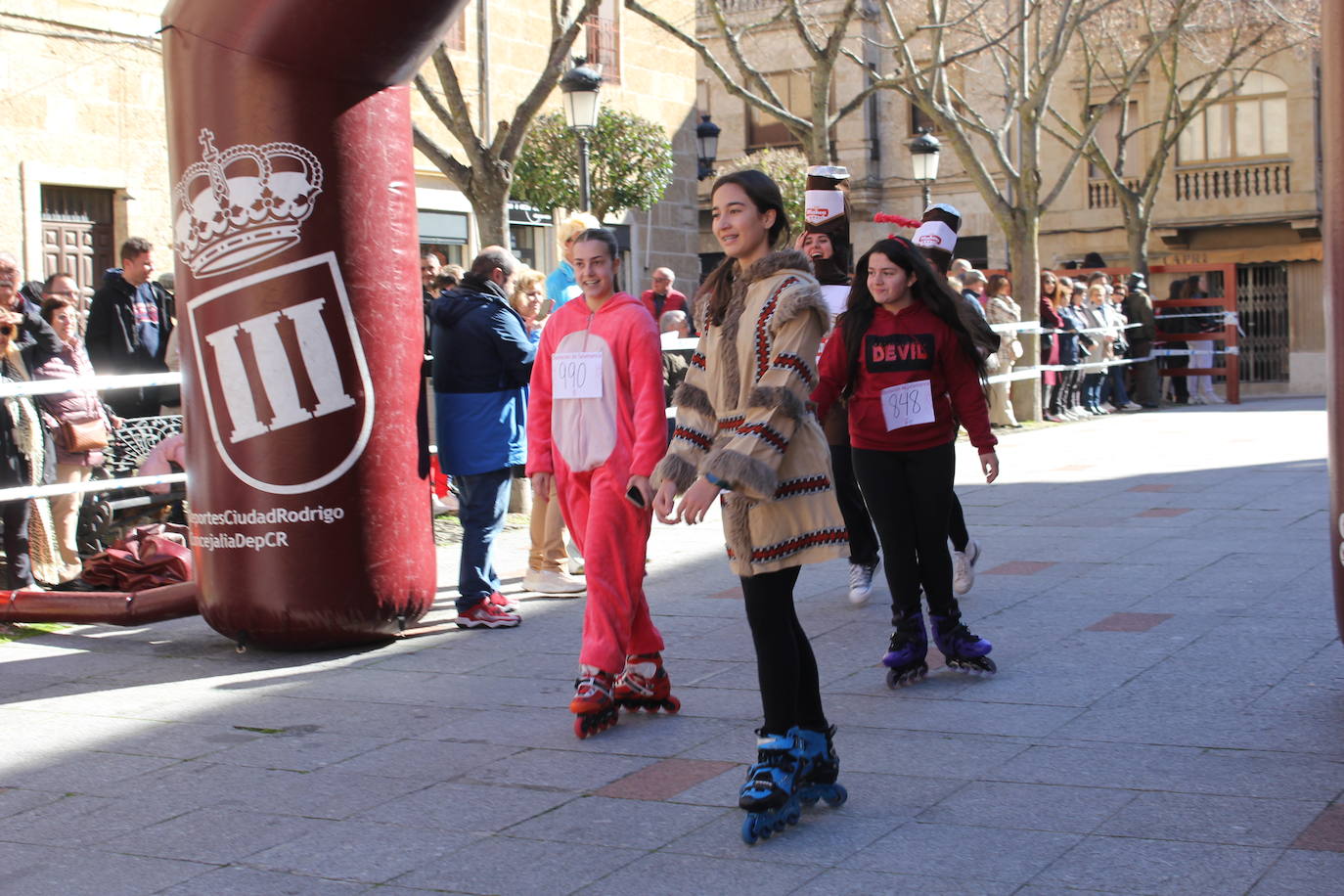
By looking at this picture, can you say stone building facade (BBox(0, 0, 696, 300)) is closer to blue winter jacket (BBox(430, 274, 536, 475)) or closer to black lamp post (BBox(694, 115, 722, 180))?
blue winter jacket (BBox(430, 274, 536, 475))

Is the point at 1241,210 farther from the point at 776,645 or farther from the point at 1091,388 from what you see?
the point at 776,645

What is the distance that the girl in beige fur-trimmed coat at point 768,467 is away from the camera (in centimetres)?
454

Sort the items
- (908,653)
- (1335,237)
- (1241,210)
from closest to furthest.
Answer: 1. (1335,237)
2. (908,653)
3. (1241,210)

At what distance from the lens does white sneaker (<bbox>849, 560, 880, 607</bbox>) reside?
8047 mm

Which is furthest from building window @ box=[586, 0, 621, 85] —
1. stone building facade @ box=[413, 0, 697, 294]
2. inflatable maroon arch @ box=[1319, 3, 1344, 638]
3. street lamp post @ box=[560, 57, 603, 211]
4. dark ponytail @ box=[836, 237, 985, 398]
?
inflatable maroon arch @ box=[1319, 3, 1344, 638]

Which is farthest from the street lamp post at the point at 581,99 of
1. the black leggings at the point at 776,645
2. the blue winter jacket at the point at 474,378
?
the black leggings at the point at 776,645

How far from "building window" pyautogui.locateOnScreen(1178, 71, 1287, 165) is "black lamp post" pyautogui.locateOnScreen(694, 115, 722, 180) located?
49.9 ft

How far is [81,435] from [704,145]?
18.6m

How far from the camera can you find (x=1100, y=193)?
3934 centimetres

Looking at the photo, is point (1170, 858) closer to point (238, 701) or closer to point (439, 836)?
point (439, 836)

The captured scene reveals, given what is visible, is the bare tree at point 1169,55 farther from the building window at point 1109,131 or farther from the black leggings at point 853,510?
the black leggings at point 853,510

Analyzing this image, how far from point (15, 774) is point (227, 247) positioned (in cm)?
248

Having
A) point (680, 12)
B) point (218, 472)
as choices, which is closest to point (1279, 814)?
point (218, 472)

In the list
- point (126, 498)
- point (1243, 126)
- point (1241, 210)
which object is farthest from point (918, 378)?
point (1243, 126)
